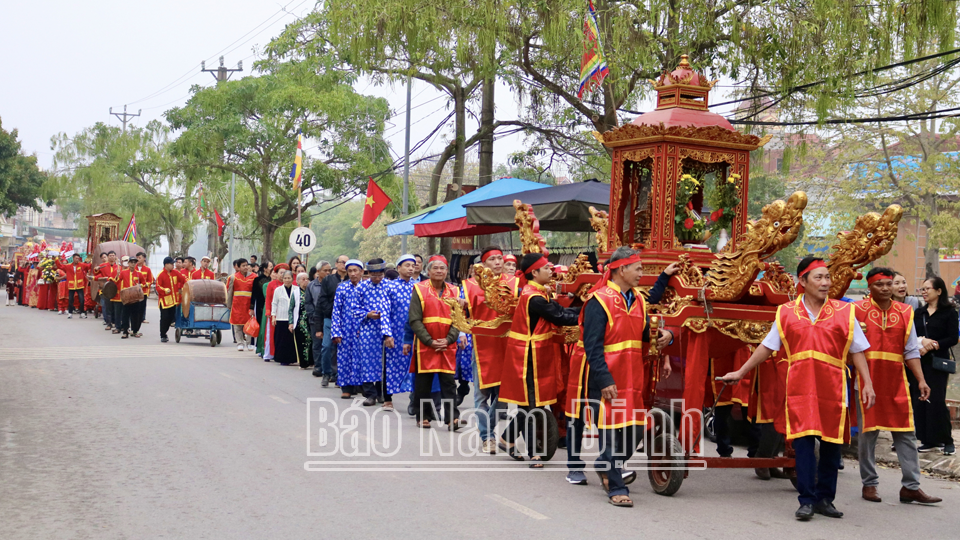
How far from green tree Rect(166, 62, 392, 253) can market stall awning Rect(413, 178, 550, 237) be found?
15.4 m

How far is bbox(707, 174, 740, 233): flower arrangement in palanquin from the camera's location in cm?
898

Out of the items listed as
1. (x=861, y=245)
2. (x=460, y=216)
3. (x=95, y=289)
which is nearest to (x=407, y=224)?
(x=460, y=216)

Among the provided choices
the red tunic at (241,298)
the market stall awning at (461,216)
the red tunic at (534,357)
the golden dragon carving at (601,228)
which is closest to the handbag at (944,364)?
the golden dragon carving at (601,228)

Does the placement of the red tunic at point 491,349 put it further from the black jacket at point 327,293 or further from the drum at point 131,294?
the drum at point 131,294

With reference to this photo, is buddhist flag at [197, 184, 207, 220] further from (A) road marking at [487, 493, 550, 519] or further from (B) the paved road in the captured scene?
(A) road marking at [487, 493, 550, 519]

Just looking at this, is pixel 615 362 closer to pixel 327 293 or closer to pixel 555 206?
pixel 555 206

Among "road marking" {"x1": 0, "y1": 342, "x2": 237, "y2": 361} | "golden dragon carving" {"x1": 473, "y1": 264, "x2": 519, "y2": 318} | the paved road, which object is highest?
"golden dragon carving" {"x1": 473, "y1": 264, "x2": 519, "y2": 318}

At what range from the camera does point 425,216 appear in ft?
59.0

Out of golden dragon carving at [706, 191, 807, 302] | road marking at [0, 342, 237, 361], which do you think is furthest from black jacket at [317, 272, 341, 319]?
golden dragon carving at [706, 191, 807, 302]

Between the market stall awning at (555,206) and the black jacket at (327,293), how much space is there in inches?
98.5

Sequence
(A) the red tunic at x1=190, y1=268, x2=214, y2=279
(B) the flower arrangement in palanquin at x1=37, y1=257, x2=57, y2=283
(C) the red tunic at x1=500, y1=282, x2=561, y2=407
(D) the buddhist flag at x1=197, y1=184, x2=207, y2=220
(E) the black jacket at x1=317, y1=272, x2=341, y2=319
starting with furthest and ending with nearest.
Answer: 1. (D) the buddhist flag at x1=197, y1=184, x2=207, y2=220
2. (B) the flower arrangement in palanquin at x1=37, y1=257, x2=57, y2=283
3. (A) the red tunic at x1=190, y1=268, x2=214, y2=279
4. (E) the black jacket at x1=317, y1=272, x2=341, y2=319
5. (C) the red tunic at x1=500, y1=282, x2=561, y2=407

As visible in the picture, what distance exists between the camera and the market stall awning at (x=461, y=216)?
16.7 metres

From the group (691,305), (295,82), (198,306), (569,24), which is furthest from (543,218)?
(295,82)

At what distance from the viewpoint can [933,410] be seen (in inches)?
372
